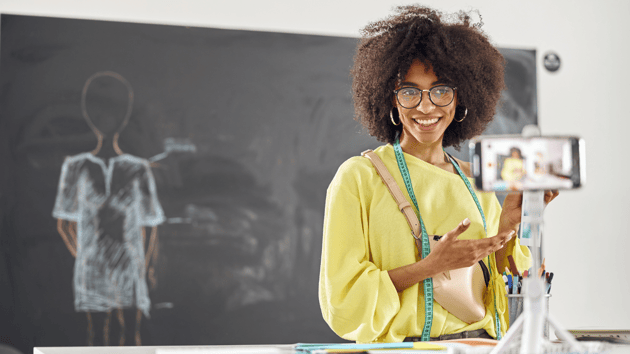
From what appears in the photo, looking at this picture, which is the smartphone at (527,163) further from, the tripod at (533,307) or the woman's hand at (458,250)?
the woman's hand at (458,250)

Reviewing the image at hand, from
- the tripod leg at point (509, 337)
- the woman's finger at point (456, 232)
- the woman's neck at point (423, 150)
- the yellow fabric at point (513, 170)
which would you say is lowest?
the tripod leg at point (509, 337)

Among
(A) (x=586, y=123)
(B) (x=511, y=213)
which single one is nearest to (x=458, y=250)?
(B) (x=511, y=213)

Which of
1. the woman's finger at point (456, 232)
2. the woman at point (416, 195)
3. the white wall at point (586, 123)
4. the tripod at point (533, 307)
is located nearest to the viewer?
the tripod at point (533, 307)

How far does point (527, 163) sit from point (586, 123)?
2976 millimetres

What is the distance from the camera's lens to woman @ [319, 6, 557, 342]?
1.08 m

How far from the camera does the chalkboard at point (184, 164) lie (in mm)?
2539

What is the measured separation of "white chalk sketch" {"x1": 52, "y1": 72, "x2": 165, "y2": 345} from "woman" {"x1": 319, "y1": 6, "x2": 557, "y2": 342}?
155 cm

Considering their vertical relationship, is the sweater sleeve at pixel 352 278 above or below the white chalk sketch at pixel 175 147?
below

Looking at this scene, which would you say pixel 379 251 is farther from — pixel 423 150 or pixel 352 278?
pixel 423 150

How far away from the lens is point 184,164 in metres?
2.72

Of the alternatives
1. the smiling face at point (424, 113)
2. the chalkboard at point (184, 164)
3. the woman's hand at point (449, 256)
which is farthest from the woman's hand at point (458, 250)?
the chalkboard at point (184, 164)

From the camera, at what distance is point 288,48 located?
2877 mm

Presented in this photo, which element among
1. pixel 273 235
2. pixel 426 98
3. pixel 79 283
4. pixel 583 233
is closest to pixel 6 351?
pixel 79 283

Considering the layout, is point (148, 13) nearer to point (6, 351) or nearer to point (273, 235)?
point (273, 235)
